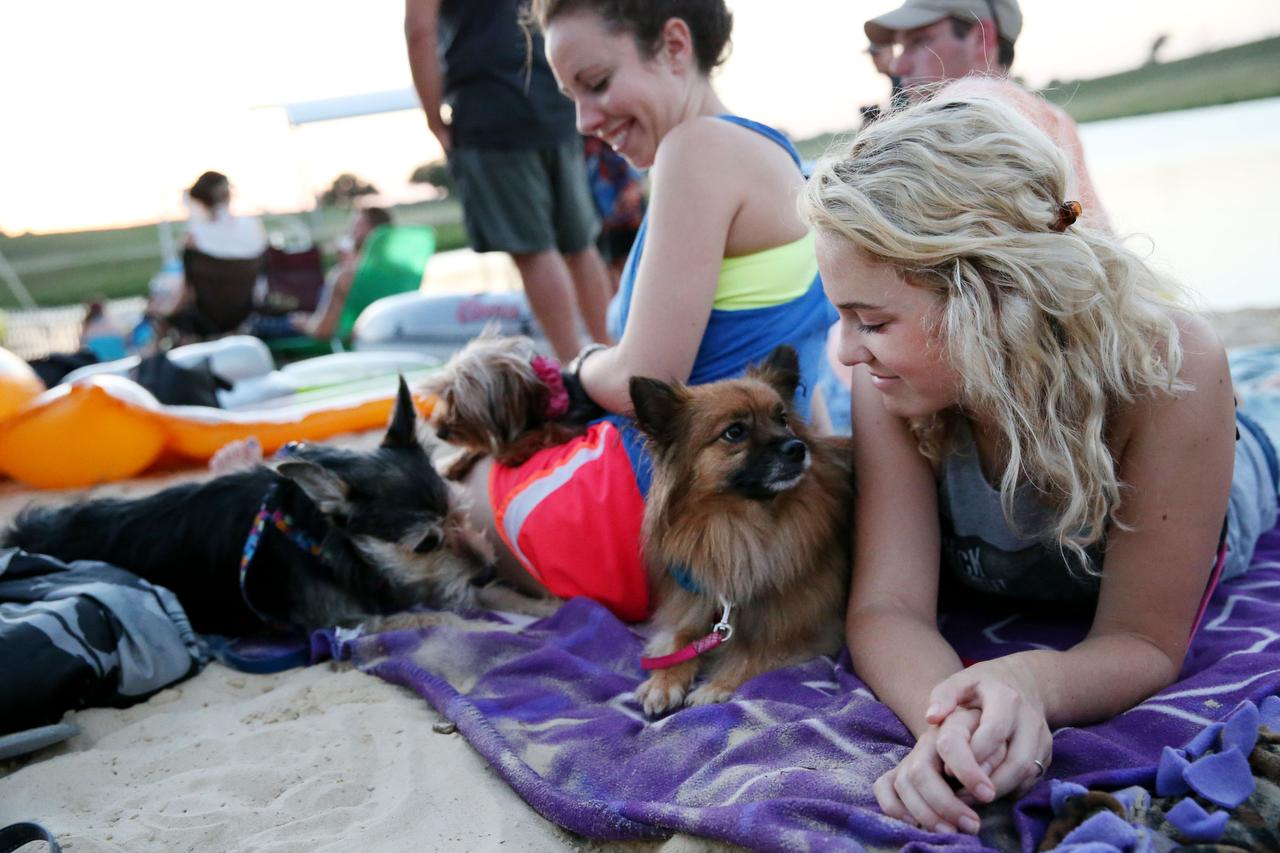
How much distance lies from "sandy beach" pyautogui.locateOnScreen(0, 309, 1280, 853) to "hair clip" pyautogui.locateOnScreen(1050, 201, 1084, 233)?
1.21 m

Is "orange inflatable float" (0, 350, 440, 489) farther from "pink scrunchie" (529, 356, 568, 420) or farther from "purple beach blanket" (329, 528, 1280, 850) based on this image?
"purple beach blanket" (329, 528, 1280, 850)

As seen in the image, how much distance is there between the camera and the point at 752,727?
196 centimetres

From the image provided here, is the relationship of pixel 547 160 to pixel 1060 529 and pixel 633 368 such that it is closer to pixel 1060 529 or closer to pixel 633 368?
pixel 633 368

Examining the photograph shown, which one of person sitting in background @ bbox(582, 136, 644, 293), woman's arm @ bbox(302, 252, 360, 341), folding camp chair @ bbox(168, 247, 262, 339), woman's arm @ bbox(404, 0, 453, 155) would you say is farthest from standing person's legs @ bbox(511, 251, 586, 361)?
folding camp chair @ bbox(168, 247, 262, 339)

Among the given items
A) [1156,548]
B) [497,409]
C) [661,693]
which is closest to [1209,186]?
[497,409]

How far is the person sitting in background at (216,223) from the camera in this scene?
9.39m

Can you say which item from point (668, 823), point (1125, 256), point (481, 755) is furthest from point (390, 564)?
point (1125, 256)

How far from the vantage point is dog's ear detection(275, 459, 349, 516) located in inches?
105

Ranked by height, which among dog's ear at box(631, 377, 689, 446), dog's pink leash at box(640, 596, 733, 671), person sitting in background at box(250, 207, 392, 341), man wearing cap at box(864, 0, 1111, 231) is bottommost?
person sitting in background at box(250, 207, 392, 341)

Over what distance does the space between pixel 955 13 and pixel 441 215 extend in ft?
35.6

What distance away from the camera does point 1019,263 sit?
Answer: 161 centimetres

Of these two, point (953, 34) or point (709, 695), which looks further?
point (953, 34)

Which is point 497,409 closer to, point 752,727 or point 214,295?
point 752,727

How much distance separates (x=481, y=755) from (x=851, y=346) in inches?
46.7
